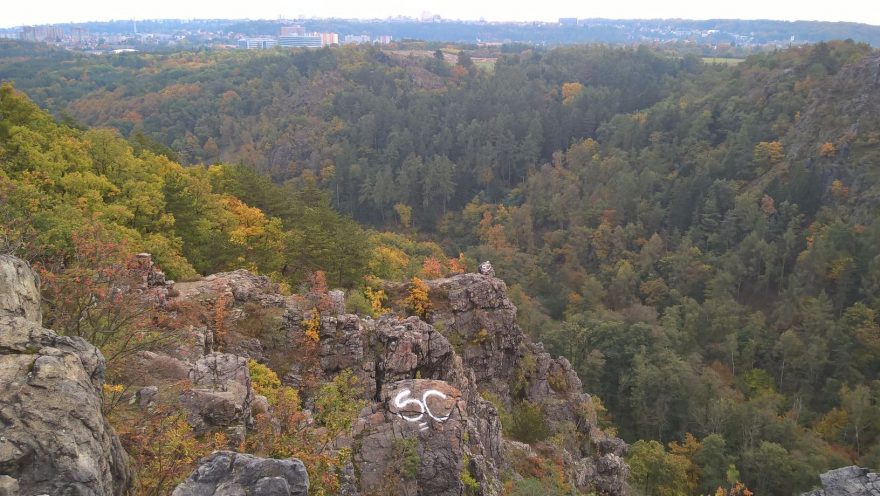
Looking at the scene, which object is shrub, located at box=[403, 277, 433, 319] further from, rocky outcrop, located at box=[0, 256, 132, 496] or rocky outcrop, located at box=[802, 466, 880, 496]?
rocky outcrop, located at box=[802, 466, 880, 496]

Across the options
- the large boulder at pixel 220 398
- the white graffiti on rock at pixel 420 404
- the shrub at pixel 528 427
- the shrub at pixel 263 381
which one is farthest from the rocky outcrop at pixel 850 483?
the large boulder at pixel 220 398

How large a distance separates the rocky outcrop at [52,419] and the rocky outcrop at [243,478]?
118cm

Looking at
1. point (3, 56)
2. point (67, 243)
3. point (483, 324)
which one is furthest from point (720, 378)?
point (3, 56)

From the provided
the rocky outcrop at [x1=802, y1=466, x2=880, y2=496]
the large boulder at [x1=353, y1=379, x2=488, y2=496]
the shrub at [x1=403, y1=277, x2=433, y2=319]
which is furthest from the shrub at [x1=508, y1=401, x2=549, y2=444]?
the rocky outcrop at [x1=802, y1=466, x2=880, y2=496]

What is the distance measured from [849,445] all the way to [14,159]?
6037cm

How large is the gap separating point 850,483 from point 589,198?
6860 cm

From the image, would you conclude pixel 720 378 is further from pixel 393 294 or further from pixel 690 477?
pixel 393 294

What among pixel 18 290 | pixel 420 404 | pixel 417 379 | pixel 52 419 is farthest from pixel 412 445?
pixel 18 290

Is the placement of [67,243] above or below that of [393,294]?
above

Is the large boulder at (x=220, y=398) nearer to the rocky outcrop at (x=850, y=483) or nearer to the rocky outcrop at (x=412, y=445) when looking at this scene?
the rocky outcrop at (x=412, y=445)

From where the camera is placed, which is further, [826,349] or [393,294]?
[826,349]

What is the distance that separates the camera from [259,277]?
24.5 m

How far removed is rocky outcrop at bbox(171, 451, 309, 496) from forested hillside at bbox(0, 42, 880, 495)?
10.1 m

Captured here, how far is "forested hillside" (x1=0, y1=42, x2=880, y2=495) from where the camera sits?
3234 cm
